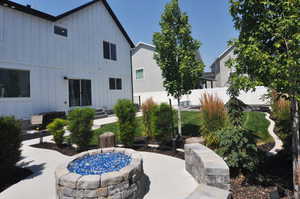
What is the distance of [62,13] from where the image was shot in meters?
9.67

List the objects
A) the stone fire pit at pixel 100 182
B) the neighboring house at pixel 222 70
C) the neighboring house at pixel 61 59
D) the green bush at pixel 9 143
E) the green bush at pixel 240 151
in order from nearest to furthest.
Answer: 1. the stone fire pit at pixel 100 182
2. the green bush at pixel 240 151
3. the green bush at pixel 9 143
4. the neighboring house at pixel 61 59
5. the neighboring house at pixel 222 70

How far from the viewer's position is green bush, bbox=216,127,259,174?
9.86 feet

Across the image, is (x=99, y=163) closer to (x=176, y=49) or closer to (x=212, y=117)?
(x=212, y=117)

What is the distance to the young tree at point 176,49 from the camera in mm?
5508

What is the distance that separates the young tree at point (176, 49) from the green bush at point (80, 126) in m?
2.89

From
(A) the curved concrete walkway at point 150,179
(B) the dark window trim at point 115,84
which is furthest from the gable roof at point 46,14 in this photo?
(A) the curved concrete walkway at point 150,179

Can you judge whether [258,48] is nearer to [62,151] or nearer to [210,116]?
[210,116]

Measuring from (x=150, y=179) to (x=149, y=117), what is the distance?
2591mm

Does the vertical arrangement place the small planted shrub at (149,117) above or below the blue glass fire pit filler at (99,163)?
above

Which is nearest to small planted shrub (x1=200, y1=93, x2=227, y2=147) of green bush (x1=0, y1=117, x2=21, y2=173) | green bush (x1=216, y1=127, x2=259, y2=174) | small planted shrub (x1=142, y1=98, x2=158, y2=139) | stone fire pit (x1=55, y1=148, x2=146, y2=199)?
green bush (x1=216, y1=127, x2=259, y2=174)

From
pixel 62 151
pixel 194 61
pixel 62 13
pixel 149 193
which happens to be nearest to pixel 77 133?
pixel 62 151

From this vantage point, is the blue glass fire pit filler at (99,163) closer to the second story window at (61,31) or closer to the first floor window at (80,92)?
the first floor window at (80,92)

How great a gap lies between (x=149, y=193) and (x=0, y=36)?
943 centimetres

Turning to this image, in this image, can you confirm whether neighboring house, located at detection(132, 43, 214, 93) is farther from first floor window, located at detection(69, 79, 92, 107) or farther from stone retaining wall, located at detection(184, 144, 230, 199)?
stone retaining wall, located at detection(184, 144, 230, 199)
